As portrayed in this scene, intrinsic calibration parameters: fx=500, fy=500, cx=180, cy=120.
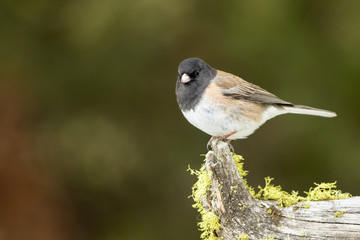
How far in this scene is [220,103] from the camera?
312 centimetres

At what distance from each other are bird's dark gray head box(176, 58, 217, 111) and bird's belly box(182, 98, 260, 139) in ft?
0.20

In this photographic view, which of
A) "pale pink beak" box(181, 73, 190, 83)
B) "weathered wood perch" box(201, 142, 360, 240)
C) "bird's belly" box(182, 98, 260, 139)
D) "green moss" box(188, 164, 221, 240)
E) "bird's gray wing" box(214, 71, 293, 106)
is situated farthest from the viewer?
"bird's gray wing" box(214, 71, 293, 106)

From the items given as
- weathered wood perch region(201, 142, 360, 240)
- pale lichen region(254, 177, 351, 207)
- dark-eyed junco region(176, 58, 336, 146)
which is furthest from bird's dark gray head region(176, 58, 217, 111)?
pale lichen region(254, 177, 351, 207)

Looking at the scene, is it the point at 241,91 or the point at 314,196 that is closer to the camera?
the point at 314,196

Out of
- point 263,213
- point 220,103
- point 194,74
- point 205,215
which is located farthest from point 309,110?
point 205,215

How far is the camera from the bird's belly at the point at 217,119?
3059mm

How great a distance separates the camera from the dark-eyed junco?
10.1 ft

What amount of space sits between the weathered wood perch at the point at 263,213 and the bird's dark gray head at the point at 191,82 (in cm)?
51

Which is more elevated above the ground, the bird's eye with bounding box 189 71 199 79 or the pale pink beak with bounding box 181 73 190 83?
the bird's eye with bounding box 189 71 199 79

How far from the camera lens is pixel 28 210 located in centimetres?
475

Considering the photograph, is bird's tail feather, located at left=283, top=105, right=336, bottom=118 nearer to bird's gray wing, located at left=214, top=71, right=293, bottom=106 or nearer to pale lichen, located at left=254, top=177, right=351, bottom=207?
bird's gray wing, located at left=214, top=71, right=293, bottom=106

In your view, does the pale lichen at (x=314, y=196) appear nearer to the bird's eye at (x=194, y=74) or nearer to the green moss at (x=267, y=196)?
the green moss at (x=267, y=196)

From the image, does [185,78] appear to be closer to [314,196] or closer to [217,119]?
[217,119]

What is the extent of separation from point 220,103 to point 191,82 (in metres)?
0.25
